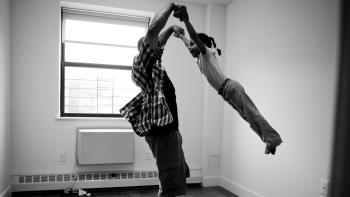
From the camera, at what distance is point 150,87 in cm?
155

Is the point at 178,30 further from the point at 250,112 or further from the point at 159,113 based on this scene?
the point at 250,112

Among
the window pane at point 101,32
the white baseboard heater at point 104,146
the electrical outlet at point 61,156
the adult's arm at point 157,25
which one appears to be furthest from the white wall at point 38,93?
the adult's arm at point 157,25

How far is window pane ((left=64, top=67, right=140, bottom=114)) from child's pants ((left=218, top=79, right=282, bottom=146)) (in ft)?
7.31

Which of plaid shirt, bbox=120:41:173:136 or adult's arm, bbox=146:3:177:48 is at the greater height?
adult's arm, bbox=146:3:177:48

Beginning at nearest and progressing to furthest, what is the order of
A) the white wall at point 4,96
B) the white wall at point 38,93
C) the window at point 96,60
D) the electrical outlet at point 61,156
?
the white wall at point 4,96, the white wall at point 38,93, the electrical outlet at point 61,156, the window at point 96,60

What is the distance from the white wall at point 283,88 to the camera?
2.21 meters

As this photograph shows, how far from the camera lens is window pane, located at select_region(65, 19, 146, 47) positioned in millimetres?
3409

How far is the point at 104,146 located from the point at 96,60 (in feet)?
3.68

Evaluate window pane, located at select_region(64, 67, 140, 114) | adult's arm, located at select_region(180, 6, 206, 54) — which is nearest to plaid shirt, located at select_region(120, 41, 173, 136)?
adult's arm, located at select_region(180, 6, 206, 54)

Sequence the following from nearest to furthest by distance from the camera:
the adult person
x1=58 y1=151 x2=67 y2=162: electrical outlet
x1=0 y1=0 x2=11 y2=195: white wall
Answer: the adult person < x1=0 y1=0 x2=11 y2=195: white wall < x1=58 y1=151 x2=67 y2=162: electrical outlet

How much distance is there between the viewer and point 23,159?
3096 millimetres

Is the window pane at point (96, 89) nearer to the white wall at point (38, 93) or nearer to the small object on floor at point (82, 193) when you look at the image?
the white wall at point (38, 93)

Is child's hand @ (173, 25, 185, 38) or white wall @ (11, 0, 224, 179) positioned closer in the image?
child's hand @ (173, 25, 185, 38)

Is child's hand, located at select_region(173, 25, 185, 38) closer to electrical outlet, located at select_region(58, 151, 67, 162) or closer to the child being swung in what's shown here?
the child being swung
